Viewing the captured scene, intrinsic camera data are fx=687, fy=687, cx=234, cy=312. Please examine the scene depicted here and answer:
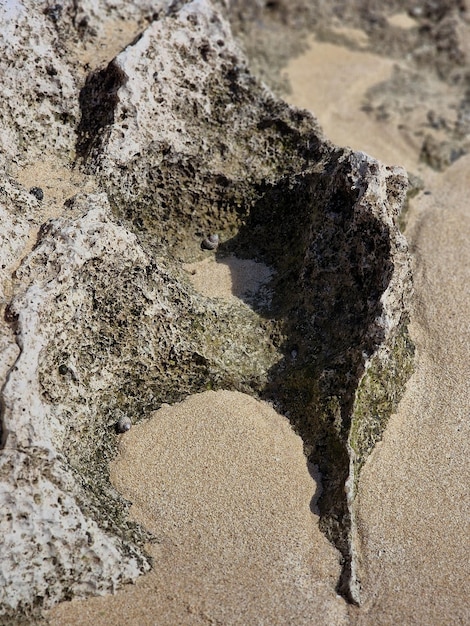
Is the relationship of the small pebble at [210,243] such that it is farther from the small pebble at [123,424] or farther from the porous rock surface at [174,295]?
the small pebble at [123,424]

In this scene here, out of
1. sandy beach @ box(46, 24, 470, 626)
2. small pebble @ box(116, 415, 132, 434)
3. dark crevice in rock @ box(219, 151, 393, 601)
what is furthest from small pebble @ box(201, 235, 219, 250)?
small pebble @ box(116, 415, 132, 434)

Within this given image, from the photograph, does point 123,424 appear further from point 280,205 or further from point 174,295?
point 280,205

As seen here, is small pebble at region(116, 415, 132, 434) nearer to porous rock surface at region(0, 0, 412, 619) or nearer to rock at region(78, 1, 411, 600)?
porous rock surface at region(0, 0, 412, 619)

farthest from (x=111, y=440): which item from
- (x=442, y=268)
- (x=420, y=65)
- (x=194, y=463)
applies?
(x=420, y=65)

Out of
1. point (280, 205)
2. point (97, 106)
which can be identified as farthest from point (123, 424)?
point (97, 106)

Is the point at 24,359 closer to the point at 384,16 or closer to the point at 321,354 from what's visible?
the point at 321,354
